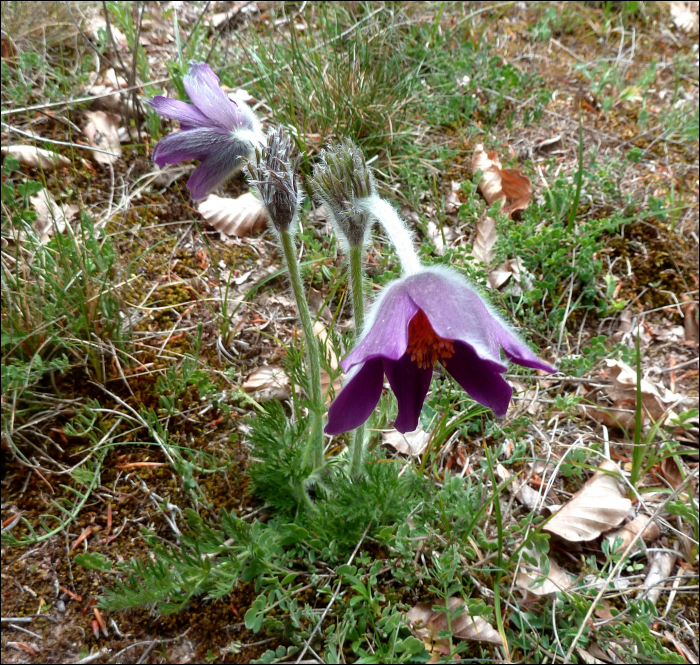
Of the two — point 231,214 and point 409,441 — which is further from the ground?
point 231,214

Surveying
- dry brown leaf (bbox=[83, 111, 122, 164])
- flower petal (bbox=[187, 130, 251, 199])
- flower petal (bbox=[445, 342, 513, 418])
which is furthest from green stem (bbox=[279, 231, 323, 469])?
dry brown leaf (bbox=[83, 111, 122, 164])

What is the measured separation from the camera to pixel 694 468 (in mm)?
1909

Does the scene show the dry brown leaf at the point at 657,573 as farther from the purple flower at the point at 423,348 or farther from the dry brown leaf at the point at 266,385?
the dry brown leaf at the point at 266,385

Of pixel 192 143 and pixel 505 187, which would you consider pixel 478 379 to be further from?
pixel 505 187

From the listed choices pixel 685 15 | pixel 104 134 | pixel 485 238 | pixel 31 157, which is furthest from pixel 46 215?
pixel 685 15

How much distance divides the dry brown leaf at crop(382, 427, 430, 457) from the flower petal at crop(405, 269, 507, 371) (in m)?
0.89

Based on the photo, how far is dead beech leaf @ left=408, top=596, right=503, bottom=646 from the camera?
1522mm

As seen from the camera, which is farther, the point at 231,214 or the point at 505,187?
the point at 505,187

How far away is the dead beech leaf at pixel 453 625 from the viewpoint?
4.99 feet

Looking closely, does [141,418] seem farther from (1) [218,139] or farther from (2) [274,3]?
(2) [274,3]

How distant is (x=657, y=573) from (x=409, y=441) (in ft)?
2.78

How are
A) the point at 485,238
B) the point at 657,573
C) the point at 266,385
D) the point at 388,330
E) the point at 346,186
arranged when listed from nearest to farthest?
1. the point at 388,330
2. the point at 346,186
3. the point at 657,573
4. the point at 266,385
5. the point at 485,238

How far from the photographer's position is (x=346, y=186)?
1131 millimetres

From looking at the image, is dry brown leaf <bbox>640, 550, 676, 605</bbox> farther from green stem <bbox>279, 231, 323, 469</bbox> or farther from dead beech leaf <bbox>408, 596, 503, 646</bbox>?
green stem <bbox>279, 231, 323, 469</bbox>
